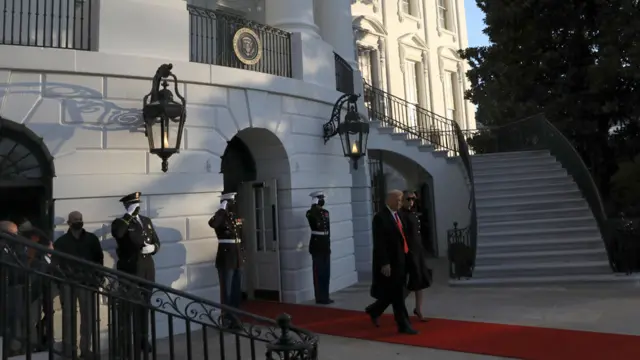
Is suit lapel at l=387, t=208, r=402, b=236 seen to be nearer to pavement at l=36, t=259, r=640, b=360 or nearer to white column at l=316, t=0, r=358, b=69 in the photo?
pavement at l=36, t=259, r=640, b=360

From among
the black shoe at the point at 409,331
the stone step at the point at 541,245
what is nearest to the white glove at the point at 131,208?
the black shoe at the point at 409,331

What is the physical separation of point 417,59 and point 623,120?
10472mm

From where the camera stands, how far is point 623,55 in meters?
13.2

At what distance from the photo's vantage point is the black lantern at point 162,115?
7199 mm

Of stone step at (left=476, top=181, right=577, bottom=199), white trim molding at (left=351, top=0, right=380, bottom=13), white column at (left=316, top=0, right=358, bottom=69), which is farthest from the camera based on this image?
white trim molding at (left=351, top=0, right=380, bottom=13)

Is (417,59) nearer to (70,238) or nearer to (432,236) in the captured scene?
(432,236)

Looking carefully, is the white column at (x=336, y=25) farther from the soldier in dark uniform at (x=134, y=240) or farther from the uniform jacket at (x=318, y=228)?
the soldier in dark uniform at (x=134, y=240)

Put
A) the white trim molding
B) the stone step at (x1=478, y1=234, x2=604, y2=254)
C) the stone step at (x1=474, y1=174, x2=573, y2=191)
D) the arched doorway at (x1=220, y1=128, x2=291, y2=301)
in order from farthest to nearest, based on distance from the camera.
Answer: the white trim molding, the stone step at (x1=474, y1=174, x2=573, y2=191), the stone step at (x1=478, y1=234, x2=604, y2=254), the arched doorway at (x1=220, y1=128, x2=291, y2=301)

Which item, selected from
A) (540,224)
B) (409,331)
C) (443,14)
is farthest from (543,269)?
(443,14)

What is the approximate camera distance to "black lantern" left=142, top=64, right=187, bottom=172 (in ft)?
23.6

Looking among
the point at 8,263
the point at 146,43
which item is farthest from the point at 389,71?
the point at 8,263

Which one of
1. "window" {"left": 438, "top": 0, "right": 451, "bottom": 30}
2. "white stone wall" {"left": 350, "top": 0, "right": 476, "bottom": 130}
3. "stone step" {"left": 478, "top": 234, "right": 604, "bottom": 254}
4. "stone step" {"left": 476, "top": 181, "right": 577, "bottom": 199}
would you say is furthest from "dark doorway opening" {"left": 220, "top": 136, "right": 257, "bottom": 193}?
"window" {"left": 438, "top": 0, "right": 451, "bottom": 30}

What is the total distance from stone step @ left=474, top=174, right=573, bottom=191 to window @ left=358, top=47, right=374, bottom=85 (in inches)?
322

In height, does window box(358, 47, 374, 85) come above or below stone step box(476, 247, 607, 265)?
above
